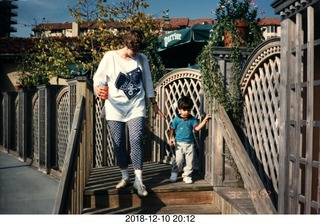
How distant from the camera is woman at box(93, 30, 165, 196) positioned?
11.8 feet

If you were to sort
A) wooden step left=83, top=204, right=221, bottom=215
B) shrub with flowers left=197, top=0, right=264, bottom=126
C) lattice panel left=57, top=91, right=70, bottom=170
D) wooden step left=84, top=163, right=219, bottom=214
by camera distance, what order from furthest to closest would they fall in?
1. lattice panel left=57, top=91, right=70, bottom=170
2. shrub with flowers left=197, top=0, right=264, bottom=126
3. wooden step left=84, top=163, right=219, bottom=214
4. wooden step left=83, top=204, right=221, bottom=215

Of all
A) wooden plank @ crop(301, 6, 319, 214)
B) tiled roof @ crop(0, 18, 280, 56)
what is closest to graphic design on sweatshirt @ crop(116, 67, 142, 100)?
wooden plank @ crop(301, 6, 319, 214)

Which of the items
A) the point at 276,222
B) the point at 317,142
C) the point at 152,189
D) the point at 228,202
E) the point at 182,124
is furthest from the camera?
the point at 182,124

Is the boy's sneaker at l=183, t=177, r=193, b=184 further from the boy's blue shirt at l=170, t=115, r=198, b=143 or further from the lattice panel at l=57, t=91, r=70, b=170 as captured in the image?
the lattice panel at l=57, t=91, r=70, b=170

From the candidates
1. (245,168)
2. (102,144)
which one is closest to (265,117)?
(245,168)

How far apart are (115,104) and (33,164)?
467cm

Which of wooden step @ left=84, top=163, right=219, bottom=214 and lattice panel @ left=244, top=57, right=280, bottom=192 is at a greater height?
lattice panel @ left=244, top=57, right=280, bottom=192

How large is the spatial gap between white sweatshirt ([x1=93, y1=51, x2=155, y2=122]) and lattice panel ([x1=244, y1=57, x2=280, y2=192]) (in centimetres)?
103

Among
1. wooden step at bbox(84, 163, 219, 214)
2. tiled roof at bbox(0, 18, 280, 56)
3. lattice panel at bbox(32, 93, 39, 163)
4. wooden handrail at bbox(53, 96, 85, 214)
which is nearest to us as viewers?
wooden handrail at bbox(53, 96, 85, 214)

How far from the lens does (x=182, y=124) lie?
166 inches

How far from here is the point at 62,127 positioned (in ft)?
22.0

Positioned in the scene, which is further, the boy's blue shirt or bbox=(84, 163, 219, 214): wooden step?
the boy's blue shirt

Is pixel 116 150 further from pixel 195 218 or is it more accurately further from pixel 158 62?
pixel 158 62

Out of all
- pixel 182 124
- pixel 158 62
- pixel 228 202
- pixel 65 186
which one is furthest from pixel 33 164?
pixel 65 186
